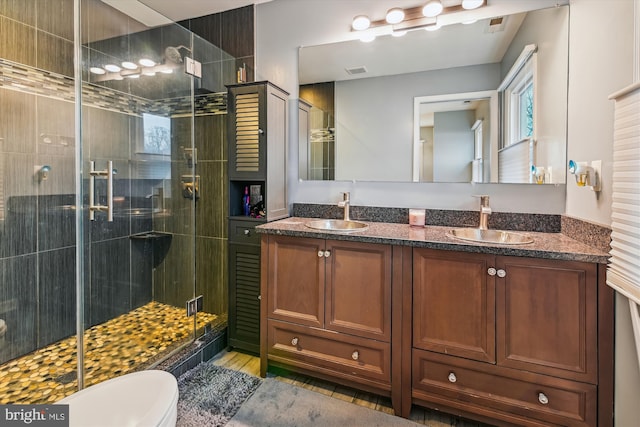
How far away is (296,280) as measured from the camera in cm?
182

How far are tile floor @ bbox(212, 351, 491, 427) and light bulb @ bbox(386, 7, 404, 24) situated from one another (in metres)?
2.29

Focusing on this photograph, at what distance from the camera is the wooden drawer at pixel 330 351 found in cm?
164

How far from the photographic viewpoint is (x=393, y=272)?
1.59m

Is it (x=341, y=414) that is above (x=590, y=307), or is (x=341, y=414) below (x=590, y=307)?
below

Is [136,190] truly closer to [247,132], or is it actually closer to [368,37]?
[247,132]

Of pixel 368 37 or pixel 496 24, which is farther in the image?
pixel 368 37

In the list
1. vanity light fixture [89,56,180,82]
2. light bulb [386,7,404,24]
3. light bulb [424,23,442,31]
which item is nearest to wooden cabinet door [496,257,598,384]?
light bulb [424,23,442,31]

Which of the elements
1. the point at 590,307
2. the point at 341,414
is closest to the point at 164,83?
the point at 341,414

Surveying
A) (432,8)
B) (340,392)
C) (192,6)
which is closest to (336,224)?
(340,392)

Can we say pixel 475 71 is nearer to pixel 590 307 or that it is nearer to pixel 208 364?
pixel 590 307

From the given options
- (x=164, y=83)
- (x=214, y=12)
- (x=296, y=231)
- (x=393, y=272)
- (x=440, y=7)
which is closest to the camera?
(x=393, y=272)

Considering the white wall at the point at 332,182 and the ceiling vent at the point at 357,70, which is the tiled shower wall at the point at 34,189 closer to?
the white wall at the point at 332,182

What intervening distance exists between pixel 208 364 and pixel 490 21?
2.77 metres

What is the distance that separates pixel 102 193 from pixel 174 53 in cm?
113
